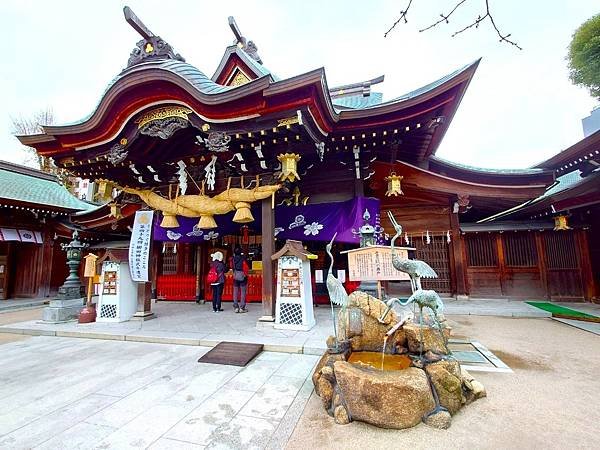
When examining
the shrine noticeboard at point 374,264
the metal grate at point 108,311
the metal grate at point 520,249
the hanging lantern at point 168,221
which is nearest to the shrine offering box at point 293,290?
the shrine noticeboard at point 374,264

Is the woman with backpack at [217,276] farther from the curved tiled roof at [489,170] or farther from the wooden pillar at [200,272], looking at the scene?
the curved tiled roof at [489,170]

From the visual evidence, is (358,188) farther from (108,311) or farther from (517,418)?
(108,311)

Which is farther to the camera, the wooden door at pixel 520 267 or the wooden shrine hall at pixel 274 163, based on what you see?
the wooden door at pixel 520 267

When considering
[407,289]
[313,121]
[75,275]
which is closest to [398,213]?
[407,289]

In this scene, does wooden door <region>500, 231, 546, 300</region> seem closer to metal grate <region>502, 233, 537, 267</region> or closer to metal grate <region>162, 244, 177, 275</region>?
metal grate <region>502, 233, 537, 267</region>

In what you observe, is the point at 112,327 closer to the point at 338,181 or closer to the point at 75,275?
the point at 75,275

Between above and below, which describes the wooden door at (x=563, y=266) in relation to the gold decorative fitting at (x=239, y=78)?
below

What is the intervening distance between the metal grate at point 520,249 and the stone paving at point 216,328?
1.26 metres

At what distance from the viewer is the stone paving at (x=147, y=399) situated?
2332 millimetres

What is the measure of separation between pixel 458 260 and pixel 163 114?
8663 mm

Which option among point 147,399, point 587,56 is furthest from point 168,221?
point 587,56

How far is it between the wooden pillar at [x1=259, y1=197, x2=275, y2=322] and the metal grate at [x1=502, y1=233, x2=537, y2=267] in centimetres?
747

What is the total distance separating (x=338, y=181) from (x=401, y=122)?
219 cm

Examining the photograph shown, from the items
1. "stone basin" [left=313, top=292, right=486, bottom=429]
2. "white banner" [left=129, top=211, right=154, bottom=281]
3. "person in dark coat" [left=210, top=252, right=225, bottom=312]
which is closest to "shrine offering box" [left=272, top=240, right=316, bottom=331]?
"stone basin" [left=313, top=292, right=486, bottom=429]
